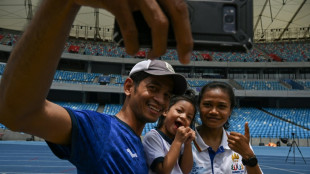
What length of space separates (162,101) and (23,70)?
3.07 ft

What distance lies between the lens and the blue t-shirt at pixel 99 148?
Answer: 118cm

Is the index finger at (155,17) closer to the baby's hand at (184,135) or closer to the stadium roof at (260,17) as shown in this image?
the baby's hand at (184,135)

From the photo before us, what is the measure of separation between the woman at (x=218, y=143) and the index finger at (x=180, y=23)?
1.37m

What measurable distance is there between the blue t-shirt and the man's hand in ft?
2.32

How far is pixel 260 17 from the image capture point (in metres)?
29.8

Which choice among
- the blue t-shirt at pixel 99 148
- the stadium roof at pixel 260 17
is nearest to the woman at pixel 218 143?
the blue t-shirt at pixel 99 148

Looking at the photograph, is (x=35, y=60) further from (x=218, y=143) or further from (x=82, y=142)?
(x=218, y=143)

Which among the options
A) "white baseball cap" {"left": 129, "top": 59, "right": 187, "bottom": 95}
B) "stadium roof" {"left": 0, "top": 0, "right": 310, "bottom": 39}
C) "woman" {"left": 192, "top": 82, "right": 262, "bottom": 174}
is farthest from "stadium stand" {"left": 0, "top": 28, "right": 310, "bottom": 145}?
"white baseball cap" {"left": 129, "top": 59, "right": 187, "bottom": 95}

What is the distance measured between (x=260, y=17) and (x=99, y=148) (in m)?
33.0

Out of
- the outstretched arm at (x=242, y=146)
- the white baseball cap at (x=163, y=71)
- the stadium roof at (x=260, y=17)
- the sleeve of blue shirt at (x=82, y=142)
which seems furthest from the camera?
the stadium roof at (x=260, y=17)

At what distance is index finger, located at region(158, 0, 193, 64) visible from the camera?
1.98 feet

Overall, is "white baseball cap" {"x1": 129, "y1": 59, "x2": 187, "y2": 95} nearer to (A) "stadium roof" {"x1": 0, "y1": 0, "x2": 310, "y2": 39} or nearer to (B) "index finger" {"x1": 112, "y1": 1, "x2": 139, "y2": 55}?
(B) "index finger" {"x1": 112, "y1": 1, "x2": 139, "y2": 55}

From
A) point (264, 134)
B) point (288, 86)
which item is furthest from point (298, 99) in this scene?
point (264, 134)

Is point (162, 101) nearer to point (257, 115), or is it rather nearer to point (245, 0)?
point (245, 0)
